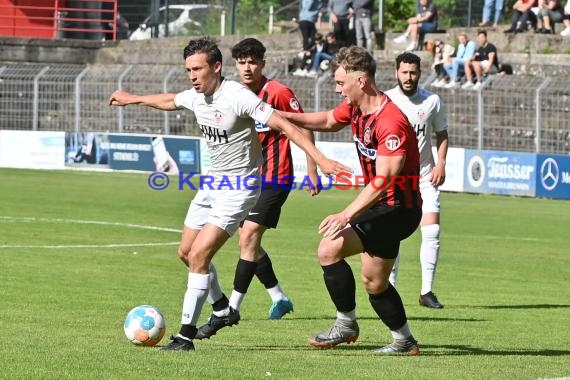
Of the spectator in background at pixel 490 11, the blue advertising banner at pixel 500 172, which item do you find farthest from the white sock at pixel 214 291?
the spectator in background at pixel 490 11

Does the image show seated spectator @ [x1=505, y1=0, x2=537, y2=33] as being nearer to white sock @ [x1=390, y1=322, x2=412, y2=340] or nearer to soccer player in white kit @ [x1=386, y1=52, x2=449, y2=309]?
soccer player in white kit @ [x1=386, y1=52, x2=449, y2=309]

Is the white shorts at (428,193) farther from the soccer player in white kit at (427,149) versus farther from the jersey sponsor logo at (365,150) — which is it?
the jersey sponsor logo at (365,150)

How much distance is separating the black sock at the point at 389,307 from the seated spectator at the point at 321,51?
85.6ft

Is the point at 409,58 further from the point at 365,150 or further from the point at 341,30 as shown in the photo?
the point at 341,30

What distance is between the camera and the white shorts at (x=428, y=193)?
1308 centimetres

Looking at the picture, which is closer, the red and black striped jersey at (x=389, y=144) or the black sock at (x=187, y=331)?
the red and black striped jersey at (x=389, y=144)

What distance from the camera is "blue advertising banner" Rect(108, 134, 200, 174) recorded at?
110 feet

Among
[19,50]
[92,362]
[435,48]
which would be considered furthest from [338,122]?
[19,50]

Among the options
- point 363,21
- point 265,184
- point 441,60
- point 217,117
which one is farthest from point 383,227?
point 363,21

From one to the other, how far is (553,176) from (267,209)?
59.1 feet

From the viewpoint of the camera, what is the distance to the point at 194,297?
938 centimetres

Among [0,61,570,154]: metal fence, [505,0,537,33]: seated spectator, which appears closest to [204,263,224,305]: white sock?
[0,61,570,154]: metal fence

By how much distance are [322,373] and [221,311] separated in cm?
232

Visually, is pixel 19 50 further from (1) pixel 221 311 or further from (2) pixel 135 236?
(1) pixel 221 311
